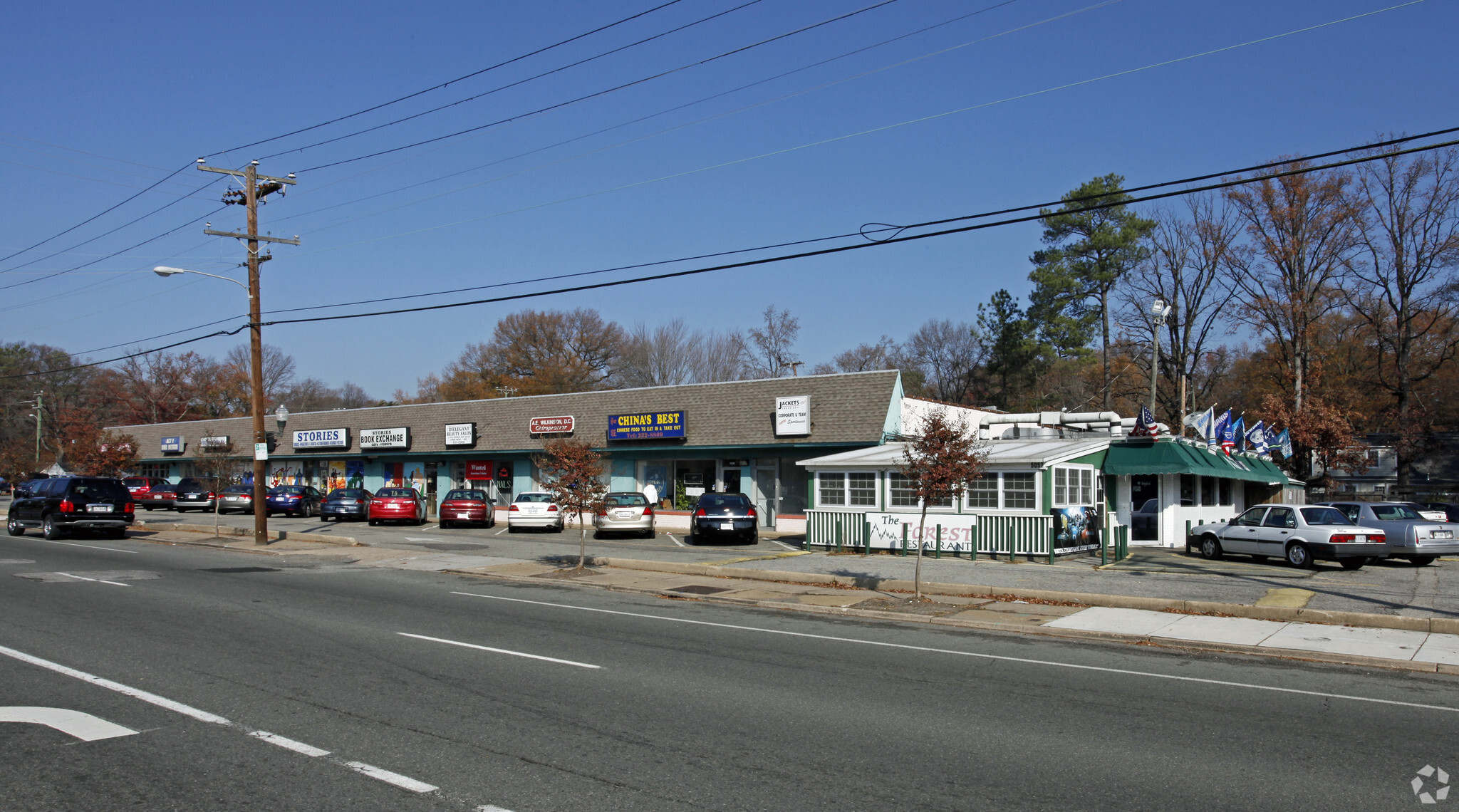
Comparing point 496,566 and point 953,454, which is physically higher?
point 953,454

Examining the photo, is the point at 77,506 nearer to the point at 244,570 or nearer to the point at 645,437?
the point at 244,570

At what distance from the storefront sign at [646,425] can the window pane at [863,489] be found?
31.5 ft

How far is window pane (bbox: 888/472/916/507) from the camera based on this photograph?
950 inches

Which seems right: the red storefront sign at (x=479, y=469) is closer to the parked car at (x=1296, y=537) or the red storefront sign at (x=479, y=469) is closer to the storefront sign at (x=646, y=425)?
the storefront sign at (x=646, y=425)

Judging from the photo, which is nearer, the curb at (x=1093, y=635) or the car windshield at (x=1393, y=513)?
the curb at (x=1093, y=635)

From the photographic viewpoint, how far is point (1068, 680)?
30.9ft

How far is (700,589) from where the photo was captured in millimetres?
17453

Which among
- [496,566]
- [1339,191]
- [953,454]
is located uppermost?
[1339,191]

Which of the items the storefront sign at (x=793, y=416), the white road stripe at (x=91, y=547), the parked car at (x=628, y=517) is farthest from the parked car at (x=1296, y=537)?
the white road stripe at (x=91, y=547)

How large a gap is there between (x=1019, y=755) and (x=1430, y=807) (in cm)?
238

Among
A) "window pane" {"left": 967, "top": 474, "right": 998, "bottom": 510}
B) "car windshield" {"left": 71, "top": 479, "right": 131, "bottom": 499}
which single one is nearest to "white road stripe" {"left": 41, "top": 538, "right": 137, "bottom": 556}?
"car windshield" {"left": 71, "top": 479, "right": 131, "bottom": 499}

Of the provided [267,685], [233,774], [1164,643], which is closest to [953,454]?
[1164,643]

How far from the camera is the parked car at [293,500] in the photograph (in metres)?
42.3

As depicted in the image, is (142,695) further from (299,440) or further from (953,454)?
(299,440)
